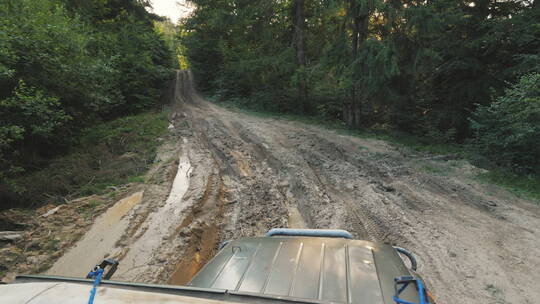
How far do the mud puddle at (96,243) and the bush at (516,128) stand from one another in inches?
345

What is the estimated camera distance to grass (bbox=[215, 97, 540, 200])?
16.9 ft

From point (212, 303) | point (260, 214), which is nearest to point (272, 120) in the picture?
point (260, 214)

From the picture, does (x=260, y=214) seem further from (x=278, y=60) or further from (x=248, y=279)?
(x=278, y=60)

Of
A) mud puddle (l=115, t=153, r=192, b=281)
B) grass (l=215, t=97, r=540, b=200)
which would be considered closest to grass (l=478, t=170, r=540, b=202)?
grass (l=215, t=97, r=540, b=200)

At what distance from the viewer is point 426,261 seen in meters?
3.24

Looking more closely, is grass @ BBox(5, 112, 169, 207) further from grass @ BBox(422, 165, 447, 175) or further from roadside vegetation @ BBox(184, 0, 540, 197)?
roadside vegetation @ BBox(184, 0, 540, 197)

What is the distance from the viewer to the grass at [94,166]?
5.32 m

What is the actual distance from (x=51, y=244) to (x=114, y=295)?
158 inches

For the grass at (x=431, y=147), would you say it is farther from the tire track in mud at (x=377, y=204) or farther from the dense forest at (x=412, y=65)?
the tire track in mud at (x=377, y=204)

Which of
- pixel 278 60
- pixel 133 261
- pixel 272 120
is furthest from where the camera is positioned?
pixel 278 60

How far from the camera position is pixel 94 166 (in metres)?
6.78

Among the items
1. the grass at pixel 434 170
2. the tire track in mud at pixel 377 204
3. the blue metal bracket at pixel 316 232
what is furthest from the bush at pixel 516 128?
the blue metal bracket at pixel 316 232

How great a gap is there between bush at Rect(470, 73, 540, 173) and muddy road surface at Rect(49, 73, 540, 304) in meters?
0.85

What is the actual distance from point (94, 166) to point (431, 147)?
34.6 ft
